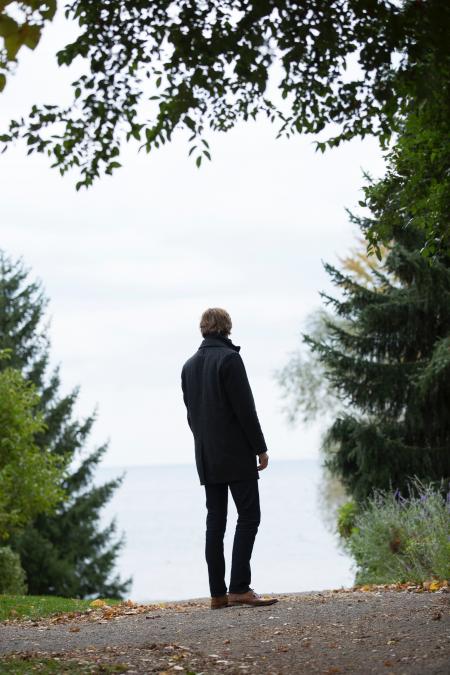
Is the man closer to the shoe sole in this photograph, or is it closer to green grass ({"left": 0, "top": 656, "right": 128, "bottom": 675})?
the shoe sole

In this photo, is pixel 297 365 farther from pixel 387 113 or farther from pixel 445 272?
pixel 387 113

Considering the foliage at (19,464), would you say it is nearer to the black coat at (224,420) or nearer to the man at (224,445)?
the man at (224,445)

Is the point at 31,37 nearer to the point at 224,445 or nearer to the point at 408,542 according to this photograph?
the point at 224,445

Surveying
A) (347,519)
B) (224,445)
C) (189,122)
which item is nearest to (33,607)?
(224,445)

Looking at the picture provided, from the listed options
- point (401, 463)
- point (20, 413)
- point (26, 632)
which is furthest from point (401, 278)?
point (26, 632)

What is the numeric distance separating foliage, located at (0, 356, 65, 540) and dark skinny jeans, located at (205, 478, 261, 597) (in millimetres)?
6951

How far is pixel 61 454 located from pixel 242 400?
19.1 m

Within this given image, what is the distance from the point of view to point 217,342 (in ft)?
24.1

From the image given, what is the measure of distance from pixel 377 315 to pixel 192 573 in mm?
33532

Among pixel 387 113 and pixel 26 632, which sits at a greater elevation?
pixel 387 113

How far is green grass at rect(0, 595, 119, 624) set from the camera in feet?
29.3

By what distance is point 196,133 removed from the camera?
545 cm

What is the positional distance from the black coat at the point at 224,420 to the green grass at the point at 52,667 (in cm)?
215

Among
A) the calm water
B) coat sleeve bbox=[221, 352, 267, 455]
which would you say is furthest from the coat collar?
the calm water
